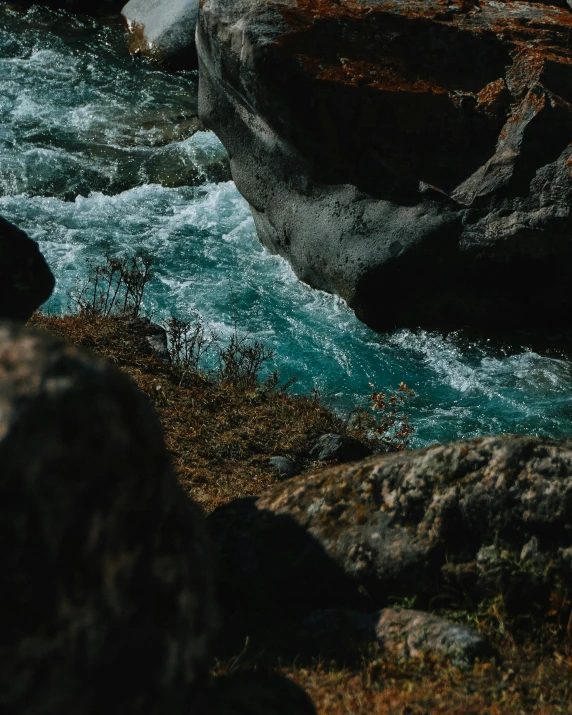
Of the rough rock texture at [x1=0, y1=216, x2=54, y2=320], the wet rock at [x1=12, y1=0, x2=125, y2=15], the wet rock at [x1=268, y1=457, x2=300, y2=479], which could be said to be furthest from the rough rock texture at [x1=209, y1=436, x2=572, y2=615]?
the wet rock at [x1=12, y1=0, x2=125, y2=15]

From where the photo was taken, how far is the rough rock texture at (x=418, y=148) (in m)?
9.38

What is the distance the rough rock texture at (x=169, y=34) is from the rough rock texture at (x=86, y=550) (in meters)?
15.3

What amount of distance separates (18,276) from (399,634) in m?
2.54

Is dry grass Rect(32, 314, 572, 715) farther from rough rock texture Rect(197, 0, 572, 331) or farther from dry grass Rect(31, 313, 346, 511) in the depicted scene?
rough rock texture Rect(197, 0, 572, 331)

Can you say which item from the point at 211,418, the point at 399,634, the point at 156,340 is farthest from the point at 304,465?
the point at 399,634

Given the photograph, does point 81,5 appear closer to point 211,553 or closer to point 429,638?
point 429,638

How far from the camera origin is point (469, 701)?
9.59 ft

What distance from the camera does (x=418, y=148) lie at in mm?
9773

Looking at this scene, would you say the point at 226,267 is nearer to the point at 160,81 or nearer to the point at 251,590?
the point at 160,81

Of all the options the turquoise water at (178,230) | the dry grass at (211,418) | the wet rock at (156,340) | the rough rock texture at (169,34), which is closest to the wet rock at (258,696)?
the dry grass at (211,418)

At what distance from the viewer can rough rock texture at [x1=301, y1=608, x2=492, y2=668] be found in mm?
3236

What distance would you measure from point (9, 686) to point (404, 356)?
811 cm

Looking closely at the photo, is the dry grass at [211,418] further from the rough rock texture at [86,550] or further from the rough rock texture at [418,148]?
the rough rock texture at [86,550]

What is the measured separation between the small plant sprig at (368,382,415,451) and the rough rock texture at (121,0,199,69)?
9414mm
